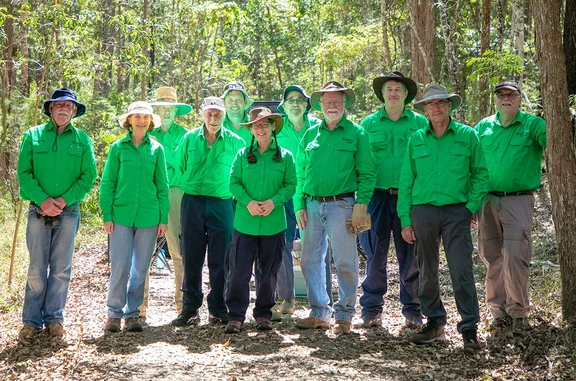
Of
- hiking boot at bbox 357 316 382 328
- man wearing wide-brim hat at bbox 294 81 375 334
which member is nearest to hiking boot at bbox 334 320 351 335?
man wearing wide-brim hat at bbox 294 81 375 334

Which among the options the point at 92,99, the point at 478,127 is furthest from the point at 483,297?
the point at 92,99

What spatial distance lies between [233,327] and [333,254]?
1.16 meters

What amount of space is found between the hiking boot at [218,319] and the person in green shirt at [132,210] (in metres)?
0.73

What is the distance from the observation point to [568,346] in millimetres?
5656

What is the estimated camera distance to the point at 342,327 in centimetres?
656

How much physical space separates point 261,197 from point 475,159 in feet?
6.52

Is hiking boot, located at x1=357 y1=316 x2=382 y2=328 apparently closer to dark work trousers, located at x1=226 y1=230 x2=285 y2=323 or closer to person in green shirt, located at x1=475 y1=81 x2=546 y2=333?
dark work trousers, located at x1=226 y1=230 x2=285 y2=323

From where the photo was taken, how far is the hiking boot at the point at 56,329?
6.39m

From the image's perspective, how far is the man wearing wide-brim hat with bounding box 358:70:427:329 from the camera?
688 centimetres

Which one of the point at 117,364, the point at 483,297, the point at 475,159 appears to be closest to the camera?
the point at 117,364

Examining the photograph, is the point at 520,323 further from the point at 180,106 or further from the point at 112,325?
the point at 180,106

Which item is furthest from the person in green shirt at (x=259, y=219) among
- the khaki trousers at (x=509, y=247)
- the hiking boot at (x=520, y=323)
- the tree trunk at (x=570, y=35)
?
the tree trunk at (x=570, y=35)

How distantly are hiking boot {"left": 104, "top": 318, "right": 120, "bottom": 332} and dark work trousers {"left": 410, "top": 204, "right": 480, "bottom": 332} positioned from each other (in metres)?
2.85

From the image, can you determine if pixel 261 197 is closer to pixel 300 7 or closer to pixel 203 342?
pixel 203 342
